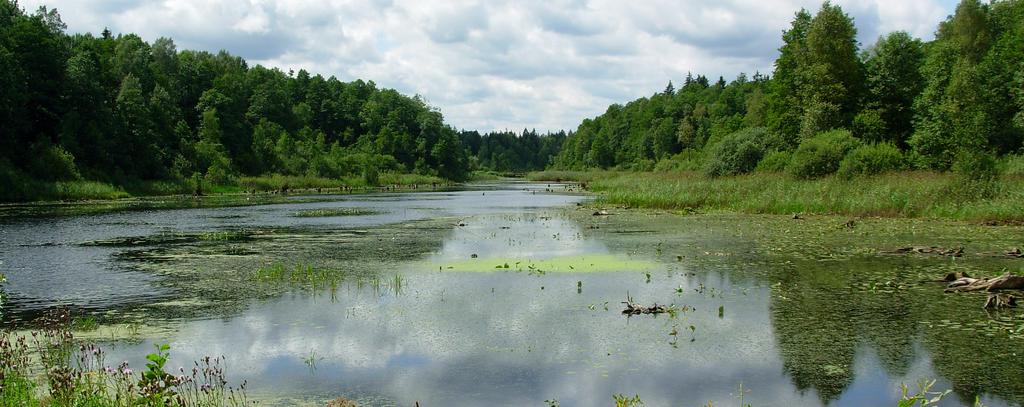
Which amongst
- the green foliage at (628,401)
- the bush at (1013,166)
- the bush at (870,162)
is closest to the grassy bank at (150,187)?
the bush at (870,162)

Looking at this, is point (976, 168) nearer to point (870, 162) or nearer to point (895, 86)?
point (870, 162)

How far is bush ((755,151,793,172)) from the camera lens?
137ft

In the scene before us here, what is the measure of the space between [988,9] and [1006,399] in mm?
61133

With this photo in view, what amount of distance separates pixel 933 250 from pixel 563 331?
1229 cm

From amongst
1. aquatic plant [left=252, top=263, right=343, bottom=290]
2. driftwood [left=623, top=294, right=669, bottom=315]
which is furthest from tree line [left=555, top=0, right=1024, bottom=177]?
aquatic plant [left=252, top=263, right=343, bottom=290]

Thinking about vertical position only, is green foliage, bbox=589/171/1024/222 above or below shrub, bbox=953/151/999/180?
below

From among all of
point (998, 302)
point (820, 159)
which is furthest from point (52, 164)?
point (998, 302)

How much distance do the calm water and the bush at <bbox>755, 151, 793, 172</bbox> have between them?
23.4 m

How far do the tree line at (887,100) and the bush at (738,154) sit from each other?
7cm

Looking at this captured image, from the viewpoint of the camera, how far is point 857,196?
30188mm

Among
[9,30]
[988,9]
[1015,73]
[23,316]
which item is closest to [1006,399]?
[23,316]

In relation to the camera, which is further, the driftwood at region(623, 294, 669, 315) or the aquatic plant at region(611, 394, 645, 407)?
the driftwood at region(623, 294, 669, 315)

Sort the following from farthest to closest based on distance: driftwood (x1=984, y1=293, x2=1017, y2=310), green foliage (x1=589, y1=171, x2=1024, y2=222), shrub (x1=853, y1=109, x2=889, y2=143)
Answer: shrub (x1=853, y1=109, x2=889, y2=143) → green foliage (x1=589, y1=171, x2=1024, y2=222) → driftwood (x1=984, y1=293, x2=1017, y2=310)

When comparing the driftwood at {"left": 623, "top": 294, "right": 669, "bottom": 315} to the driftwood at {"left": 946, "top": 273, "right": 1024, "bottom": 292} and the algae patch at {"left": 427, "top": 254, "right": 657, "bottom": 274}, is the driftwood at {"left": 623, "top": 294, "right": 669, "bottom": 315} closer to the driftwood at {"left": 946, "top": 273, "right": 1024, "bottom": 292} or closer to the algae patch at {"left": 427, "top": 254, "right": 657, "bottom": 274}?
the algae patch at {"left": 427, "top": 254, "right": 657, "bottom": 274}
